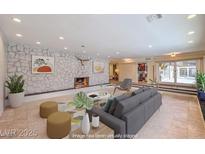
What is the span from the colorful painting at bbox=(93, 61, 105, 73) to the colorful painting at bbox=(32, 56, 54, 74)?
340 centimetres

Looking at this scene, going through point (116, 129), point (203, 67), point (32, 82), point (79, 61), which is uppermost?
point (79, 61)

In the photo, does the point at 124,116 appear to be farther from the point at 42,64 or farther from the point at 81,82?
the point at 81,82

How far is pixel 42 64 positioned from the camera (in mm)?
5883

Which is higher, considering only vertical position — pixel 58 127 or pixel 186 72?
pixel 186 72

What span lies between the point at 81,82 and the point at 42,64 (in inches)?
115

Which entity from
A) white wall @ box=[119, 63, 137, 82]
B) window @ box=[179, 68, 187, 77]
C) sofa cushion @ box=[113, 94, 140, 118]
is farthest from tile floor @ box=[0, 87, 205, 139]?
white wall @ box=[119, 63, 137, 82]

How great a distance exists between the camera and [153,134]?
253 centimetres

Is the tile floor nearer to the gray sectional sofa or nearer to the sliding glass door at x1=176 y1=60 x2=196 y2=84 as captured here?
the gray sectional sofa

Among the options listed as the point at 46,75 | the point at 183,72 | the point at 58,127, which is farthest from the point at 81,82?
the point at 183,72

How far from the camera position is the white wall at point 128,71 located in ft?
35.4

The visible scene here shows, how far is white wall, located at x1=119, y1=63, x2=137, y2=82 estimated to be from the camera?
35.4 feet
